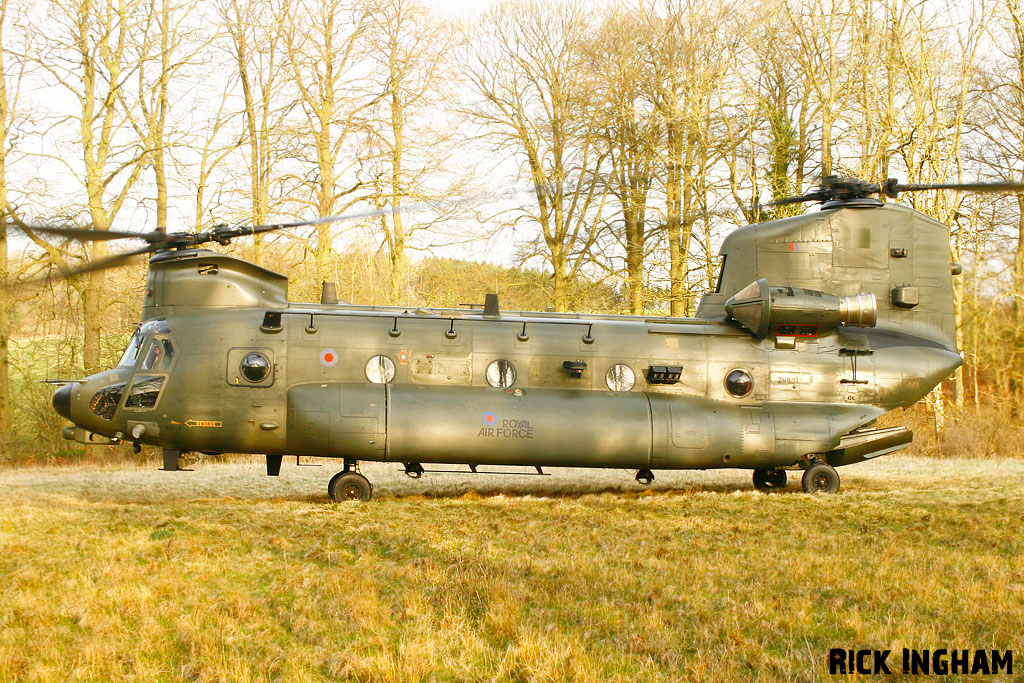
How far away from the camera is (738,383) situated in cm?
1407

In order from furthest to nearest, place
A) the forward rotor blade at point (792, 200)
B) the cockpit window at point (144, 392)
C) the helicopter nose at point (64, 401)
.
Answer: the forward rotor blade at point (792, 200) → the helicopter nose at point (64, 401) → the cockpit window at point (144, 392)

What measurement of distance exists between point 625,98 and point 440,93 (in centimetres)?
720

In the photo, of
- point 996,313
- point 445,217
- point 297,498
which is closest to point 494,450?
point 297,498

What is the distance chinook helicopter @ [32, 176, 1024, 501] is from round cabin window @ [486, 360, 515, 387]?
25 millimetres

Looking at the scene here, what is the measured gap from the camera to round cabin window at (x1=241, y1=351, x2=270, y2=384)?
12.8 metres

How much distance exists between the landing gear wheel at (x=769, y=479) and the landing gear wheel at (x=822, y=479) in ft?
2.61

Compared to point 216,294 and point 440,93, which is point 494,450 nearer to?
point 216,294

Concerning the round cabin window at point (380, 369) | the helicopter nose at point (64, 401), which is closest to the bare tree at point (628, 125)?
the round cabin window at point (380, 369)

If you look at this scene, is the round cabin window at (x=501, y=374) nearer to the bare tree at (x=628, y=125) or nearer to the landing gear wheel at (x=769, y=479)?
the landing gear wheel at (x=769, y=479)

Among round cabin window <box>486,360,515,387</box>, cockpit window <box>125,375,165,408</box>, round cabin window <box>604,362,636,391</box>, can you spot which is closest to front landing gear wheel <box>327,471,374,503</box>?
round cabin window <box>486,360,515,387</box>

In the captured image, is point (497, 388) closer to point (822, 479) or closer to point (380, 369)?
point (380, 369)

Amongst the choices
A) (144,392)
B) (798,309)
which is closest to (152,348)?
(144,392)

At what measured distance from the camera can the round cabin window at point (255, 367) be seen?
12.8m

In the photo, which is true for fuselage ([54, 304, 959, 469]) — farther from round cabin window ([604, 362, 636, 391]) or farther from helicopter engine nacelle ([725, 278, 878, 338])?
helicopter engine nacelle ([725, 278, 878, 338])
